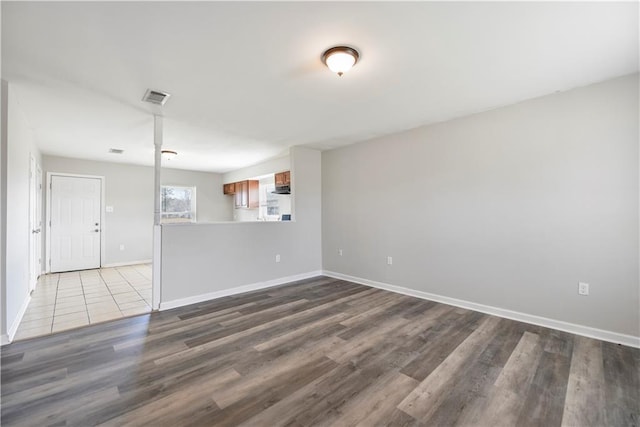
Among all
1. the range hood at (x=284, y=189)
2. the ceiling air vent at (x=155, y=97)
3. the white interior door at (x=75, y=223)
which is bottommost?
the white interior door at (x=75, y=223)

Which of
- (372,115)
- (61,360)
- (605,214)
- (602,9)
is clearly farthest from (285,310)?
(602,9)

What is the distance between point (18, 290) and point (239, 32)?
3.67m

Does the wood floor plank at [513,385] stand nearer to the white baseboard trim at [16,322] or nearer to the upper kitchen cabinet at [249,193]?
the white baseboard trim at [16,322]

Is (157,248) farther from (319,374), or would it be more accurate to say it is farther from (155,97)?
(319,374)

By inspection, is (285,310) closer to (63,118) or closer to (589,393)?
(589,393)

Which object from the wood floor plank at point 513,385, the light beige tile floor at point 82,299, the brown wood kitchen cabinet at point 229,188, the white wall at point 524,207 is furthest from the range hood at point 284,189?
the wood floor plank at point 513,385

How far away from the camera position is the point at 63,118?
357 cm

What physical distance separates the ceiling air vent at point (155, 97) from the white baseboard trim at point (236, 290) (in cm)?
243

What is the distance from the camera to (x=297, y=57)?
2.25 meters

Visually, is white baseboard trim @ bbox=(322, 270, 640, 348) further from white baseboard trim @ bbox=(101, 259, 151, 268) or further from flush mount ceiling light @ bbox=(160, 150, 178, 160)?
white baseboard trim @ bbox=(101, 259, 151, 268)

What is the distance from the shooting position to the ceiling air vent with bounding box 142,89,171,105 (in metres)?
2.86

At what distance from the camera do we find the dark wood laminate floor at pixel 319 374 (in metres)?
1.69

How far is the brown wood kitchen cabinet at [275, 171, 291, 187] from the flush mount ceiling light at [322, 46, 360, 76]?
370 centimetres

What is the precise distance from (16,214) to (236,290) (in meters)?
2.61
